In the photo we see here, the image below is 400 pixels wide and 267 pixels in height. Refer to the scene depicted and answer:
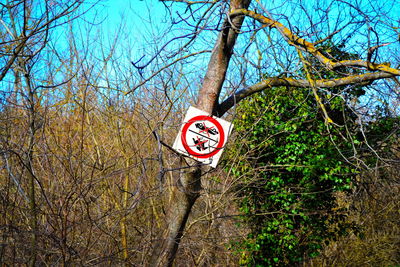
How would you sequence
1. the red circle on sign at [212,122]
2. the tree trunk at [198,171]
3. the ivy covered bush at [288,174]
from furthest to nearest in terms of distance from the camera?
the ivy covered bush at [288,174] → the tree trunk at [198,171] → the red circle on sign at [212,122]

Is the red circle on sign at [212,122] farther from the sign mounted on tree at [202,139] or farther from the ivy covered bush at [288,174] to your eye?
the ivy covered bush at [288,174]

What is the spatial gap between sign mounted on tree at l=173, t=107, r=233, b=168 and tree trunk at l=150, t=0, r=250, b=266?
0.31 metres

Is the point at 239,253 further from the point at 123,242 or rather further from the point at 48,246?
the point at 48,246

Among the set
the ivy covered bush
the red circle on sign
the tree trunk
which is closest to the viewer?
the red circle on sign

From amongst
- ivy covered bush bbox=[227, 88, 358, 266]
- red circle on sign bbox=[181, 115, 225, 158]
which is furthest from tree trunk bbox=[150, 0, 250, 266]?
ivy covered bush bbox=[227, 88, 358, 266]

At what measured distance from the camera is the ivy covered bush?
6.58 m

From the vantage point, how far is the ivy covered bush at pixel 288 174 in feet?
21.6

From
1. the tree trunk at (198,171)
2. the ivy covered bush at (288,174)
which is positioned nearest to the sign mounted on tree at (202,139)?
the tree trunk at (198,171)

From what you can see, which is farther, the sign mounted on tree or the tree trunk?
the tree trunk

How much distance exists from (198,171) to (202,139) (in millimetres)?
526

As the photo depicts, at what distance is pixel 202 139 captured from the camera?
182 inches

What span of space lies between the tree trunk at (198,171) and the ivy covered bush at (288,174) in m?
1.53

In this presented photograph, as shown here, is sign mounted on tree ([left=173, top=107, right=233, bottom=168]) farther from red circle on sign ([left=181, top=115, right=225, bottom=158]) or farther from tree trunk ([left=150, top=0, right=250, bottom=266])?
tree trunk ([left=150, top=0, right=250, bottom=266])

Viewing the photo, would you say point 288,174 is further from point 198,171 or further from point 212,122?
point 212,122
